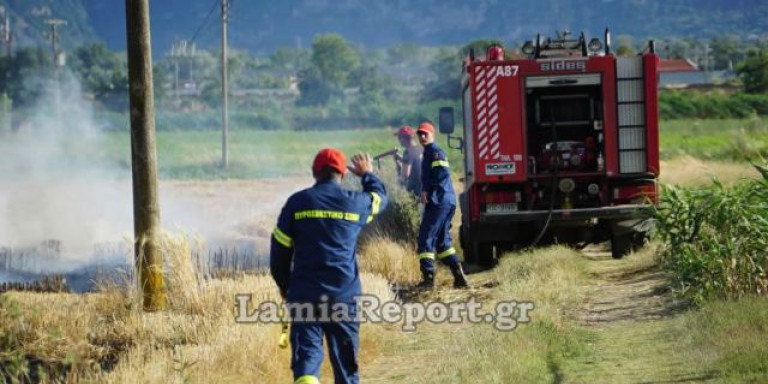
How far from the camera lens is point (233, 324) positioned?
436 inches

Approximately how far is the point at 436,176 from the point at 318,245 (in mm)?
6446

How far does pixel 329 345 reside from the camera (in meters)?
8.48

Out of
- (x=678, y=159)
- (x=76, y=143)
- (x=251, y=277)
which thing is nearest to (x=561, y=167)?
(x=251, y=277)

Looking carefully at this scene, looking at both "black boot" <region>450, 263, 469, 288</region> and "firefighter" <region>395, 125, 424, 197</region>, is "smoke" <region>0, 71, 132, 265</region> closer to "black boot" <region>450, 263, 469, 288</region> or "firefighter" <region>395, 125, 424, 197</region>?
"firefighter" <region>395, 125, 424, 197</region>

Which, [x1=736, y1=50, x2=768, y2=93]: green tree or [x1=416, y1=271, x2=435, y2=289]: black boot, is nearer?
[x1=416, y1=271, x2=435, y2=289]: black boot

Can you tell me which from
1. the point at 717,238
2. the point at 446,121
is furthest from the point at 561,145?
the point at 717,238

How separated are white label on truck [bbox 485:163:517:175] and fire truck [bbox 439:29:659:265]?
0.01m

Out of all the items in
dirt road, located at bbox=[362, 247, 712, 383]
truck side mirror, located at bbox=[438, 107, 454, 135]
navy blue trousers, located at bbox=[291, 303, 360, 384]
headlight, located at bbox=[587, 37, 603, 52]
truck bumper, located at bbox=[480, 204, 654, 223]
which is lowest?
dirt road, located at bbox=[362, 247, 712, 383]

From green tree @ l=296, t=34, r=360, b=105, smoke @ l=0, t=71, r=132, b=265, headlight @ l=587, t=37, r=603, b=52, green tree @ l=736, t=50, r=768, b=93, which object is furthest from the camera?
green tree @ l=296, t=34, r=360, b=105

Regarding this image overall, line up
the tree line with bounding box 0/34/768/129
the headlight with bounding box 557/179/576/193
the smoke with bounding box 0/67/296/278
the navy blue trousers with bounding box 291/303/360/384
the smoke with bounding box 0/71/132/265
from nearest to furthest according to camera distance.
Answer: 1. the navy blue trousers with bounding box 291/303/360/384
2. the headlight with bounding box 557/179/576/193
3. the smoke with bounding box 0/67/296/278
4. the smoke with bounding box 0/71/132/265
5. the tree line with bounding box 0/34/768/129

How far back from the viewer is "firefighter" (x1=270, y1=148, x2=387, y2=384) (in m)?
8.30

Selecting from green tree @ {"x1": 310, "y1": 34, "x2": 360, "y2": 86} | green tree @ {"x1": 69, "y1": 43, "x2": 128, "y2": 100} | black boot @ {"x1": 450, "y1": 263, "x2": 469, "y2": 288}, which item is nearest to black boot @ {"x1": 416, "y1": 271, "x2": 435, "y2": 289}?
black boot @ {"x1": 450, "y1": 263, "x2": 469, "y2": 288}

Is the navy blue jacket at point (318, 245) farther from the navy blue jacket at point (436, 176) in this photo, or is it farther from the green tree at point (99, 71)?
the green tree at point (99, 71)

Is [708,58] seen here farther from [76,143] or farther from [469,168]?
[469,168]
